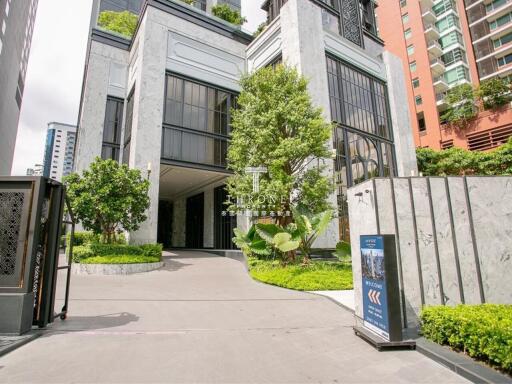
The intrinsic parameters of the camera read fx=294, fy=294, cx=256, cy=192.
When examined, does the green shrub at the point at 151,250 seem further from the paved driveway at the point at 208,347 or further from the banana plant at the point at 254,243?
the paved driveway at the point at 208,347

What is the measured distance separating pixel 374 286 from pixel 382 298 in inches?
11.8

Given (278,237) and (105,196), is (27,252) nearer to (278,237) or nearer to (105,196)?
(278,237)

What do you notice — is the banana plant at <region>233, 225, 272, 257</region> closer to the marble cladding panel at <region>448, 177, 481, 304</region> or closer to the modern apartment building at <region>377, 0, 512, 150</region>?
the marble cladding panel at <region>448, 177, 481, 304</region>

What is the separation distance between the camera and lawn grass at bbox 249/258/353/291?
10.2 meters

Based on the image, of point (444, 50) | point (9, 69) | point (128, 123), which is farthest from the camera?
point (444, 50)

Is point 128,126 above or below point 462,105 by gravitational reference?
below

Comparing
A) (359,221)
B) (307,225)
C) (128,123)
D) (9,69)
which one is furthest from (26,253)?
(9,69)

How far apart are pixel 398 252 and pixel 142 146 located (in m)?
18.4

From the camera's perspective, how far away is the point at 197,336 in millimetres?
5441

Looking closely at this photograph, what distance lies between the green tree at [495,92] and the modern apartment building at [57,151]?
154 metres

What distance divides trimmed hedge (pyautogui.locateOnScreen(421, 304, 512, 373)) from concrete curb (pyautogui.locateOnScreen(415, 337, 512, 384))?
0.47 ft

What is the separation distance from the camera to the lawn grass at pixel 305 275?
1023 cm

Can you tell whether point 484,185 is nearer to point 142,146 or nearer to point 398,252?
point 398,252

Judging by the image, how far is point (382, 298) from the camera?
5.12 m
